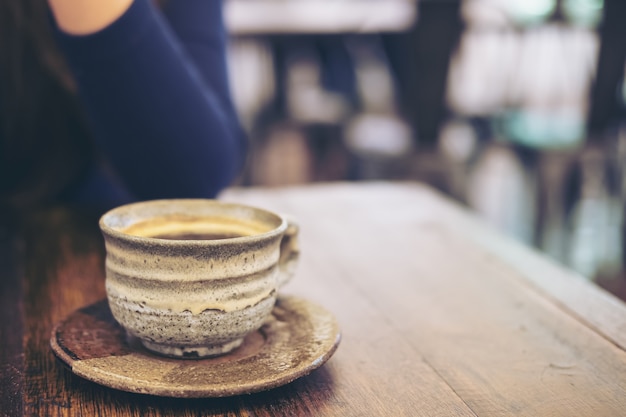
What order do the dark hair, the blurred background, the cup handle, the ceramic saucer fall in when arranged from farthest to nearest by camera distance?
the blurred background
the dark hair
the cup handle
the ceramic saucer

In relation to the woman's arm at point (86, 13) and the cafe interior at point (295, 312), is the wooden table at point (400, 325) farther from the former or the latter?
the woman's arm at point (86, 13)

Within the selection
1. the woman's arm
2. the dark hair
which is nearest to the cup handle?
the woman's arm

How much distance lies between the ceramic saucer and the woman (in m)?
0.36

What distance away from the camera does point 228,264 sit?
0.49m

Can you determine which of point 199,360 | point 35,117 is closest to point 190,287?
point 199,360

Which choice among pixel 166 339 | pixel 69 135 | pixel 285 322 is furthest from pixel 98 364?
pixel 69 135

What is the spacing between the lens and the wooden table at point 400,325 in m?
0.50

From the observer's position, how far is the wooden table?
0.50 meters

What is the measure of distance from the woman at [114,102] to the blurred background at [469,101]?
1.67 meters

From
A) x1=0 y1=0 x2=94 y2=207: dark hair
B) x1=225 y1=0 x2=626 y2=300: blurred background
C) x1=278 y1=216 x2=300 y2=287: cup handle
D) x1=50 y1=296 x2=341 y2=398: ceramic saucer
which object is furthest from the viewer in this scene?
x1=225 y1=0 x2=626 y2=300: blurred background

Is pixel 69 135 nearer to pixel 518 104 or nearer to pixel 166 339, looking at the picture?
pixel 166 339

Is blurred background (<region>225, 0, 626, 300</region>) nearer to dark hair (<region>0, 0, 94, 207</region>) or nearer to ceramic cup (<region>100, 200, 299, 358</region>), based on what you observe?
dark hair (<region>0, 0, 94, 207</region>)

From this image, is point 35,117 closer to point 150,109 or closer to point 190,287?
point 150,109

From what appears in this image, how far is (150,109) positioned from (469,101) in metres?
2.35
